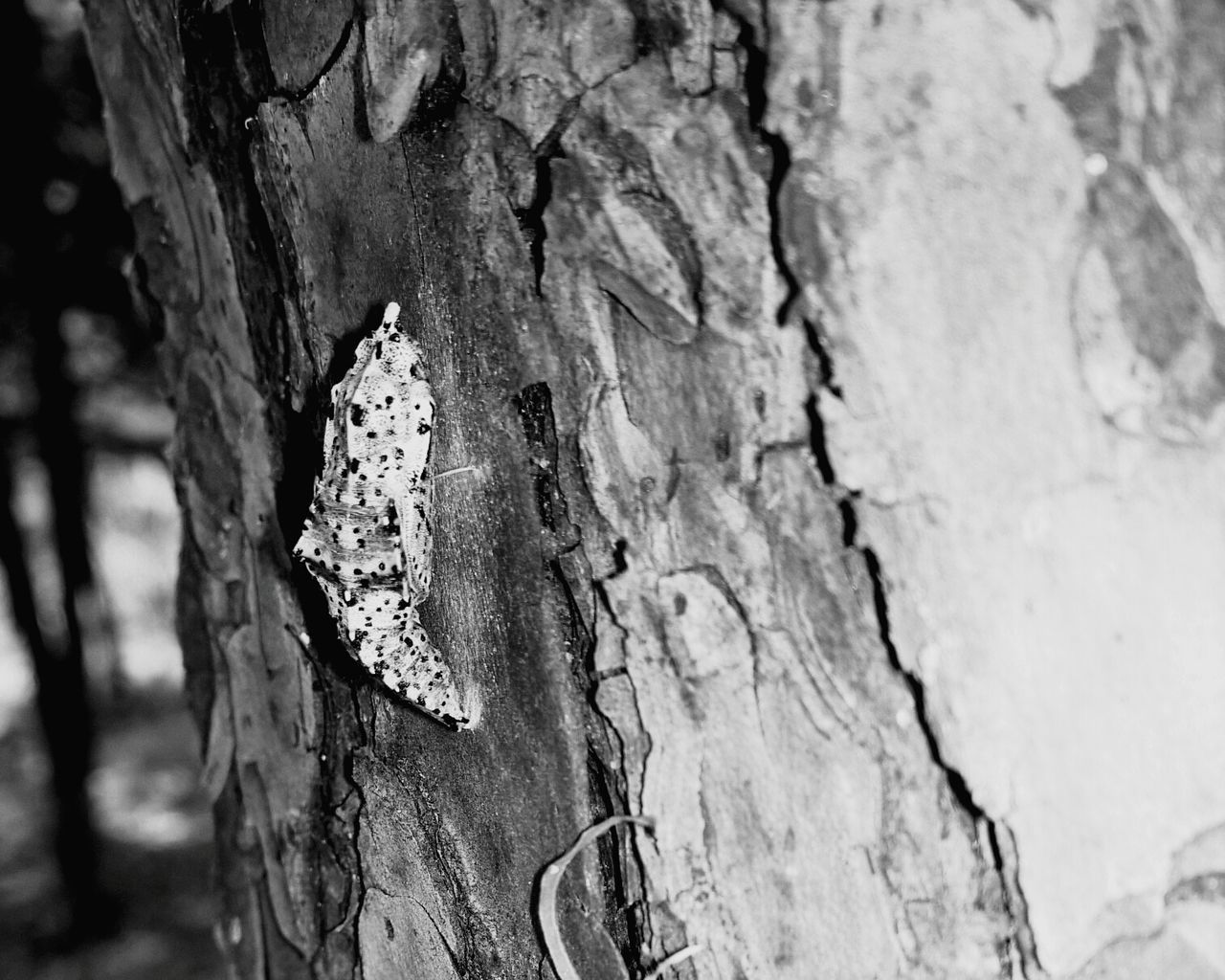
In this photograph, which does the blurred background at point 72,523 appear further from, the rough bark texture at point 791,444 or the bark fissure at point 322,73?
the rough bark texture at point 791,444

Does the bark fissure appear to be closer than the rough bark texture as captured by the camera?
No

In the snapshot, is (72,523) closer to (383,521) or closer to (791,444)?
(383,521)

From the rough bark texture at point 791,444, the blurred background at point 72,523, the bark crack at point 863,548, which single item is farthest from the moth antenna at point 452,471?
the blurred background at point 72,523

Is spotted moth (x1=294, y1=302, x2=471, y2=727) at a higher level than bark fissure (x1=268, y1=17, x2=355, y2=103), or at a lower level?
lower

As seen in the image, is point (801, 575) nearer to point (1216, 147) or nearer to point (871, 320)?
point (871, 320)

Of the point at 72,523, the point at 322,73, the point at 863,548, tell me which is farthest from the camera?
the point at 72,523

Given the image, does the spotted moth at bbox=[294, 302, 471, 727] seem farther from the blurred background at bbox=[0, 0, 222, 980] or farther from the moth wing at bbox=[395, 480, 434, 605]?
the blurred background at bbox=[0, 0, 222, 980]

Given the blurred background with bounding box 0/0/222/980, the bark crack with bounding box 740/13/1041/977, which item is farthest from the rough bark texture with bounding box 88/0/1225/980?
the blurred background with bounding box 0/0/222/980

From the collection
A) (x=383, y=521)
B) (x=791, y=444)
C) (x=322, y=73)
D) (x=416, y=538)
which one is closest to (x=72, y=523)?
(x=383, y=521)
